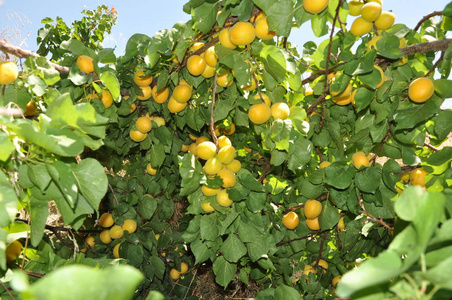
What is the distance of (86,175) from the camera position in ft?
2.41

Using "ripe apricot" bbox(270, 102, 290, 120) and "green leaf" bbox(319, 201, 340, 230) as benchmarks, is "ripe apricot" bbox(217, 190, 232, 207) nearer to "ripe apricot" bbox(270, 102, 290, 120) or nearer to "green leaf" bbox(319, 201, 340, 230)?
"ripe apricot" bbox(270, 102, 290, 120)

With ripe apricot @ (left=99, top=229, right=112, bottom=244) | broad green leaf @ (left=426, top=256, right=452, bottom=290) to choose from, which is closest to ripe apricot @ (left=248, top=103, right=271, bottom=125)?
broad green leaf @ (left=426, top=256, right=452, bottom=290)

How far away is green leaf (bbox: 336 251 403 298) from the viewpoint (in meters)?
0.31

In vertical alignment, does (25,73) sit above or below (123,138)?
below

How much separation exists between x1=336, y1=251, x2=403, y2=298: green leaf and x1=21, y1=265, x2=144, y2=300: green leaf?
0.19m

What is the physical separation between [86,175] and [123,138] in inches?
39.2

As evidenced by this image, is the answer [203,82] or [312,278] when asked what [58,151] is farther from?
[312,278]

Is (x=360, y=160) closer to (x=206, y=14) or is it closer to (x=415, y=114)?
(x=415, y=114)

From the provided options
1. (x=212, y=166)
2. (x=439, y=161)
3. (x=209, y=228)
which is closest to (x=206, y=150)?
(x=212, y=166)

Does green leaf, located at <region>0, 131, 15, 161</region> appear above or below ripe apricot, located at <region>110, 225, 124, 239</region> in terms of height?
below

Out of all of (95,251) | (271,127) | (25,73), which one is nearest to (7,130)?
(25,73)

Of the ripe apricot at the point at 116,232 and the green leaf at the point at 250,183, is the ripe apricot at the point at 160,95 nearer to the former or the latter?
the green leaf at the point at 250,183

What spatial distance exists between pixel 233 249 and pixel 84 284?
972 mm

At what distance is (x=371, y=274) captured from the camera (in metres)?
0.32
